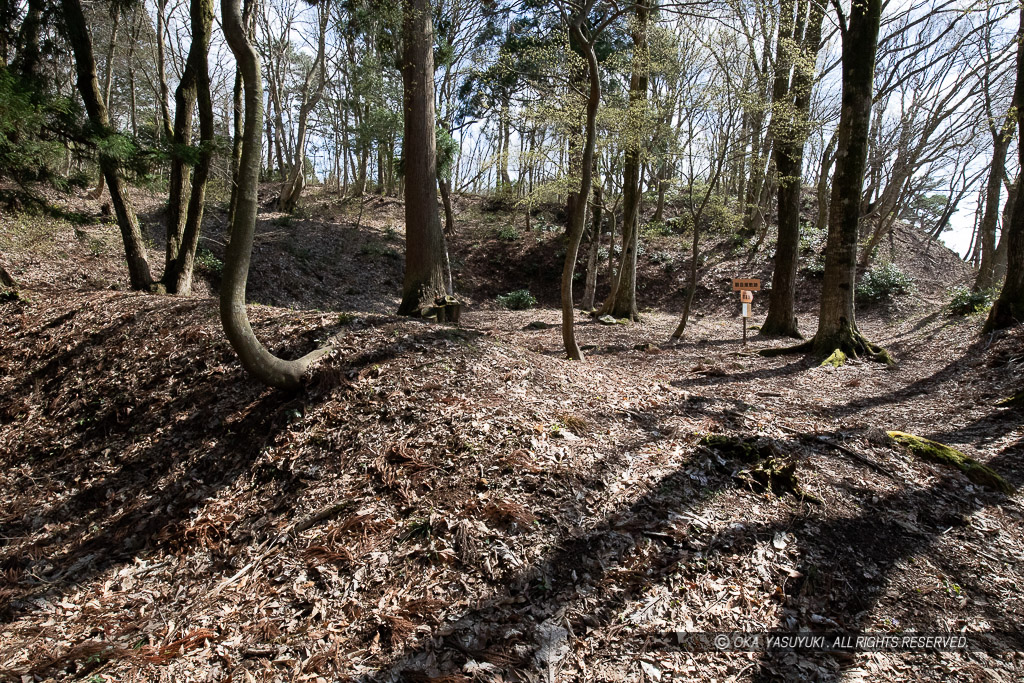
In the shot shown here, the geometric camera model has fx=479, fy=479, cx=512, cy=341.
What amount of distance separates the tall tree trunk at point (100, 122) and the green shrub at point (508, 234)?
14.7 m

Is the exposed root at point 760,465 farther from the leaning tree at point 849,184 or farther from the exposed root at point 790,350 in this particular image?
the exposed root at point 790,350

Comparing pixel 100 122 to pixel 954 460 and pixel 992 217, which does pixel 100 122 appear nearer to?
pixel 954 460

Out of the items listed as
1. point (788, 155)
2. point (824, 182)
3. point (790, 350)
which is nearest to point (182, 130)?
point (790, 350)

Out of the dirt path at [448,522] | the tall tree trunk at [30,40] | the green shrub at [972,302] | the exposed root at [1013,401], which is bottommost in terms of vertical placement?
the dirt path at [448,522]

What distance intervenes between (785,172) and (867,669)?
11378mm

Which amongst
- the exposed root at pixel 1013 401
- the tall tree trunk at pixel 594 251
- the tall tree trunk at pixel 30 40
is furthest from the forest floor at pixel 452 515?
the tall tree trunk at pixel 594 251

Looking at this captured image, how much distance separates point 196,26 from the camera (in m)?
7.15

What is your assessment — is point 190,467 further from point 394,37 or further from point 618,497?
point 394,37

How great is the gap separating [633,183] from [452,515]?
1128cm

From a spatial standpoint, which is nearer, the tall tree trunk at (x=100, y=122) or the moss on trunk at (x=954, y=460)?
the moss on trunk at (x=954, y=460)

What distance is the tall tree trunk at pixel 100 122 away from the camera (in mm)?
6332

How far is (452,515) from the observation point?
2.93m

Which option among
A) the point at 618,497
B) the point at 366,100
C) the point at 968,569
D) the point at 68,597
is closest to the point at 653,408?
the point at 618,497

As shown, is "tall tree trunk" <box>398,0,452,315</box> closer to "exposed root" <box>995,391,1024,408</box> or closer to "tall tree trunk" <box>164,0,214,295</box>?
"tall tree trunk" <box>164,0,214,295</box>
